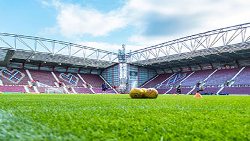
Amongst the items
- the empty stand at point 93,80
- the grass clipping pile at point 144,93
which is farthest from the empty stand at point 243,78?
the grass clipping pile at point 144,93

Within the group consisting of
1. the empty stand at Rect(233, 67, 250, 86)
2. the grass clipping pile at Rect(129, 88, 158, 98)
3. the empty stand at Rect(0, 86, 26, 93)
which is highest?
the empty stand at Rect(233, 67, 250, 86)

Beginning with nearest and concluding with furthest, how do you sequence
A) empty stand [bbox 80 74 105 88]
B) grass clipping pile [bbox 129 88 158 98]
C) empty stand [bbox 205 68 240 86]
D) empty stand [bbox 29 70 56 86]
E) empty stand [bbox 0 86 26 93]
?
grass clipping pile [bbox 129 88 158 98] < empty stand [bbox 0 86 26 93] < empty stand [bbox 205 68 240 86] < empty stand [bbox 29 70 56 86] < empty stand [bbox 80 74 105 88]

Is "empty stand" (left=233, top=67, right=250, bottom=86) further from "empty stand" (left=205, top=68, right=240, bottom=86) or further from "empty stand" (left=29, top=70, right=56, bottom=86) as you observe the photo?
"empty stand" (left=29, top=70, right=56, bottom=86)

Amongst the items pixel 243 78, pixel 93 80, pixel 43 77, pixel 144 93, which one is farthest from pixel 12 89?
pixel 243 78

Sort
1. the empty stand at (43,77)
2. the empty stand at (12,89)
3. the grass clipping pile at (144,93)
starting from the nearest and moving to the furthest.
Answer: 1. the grass clipping pile at (144,93)
2. the empty stand at (12,89)
3. the empty stand at (43,77)

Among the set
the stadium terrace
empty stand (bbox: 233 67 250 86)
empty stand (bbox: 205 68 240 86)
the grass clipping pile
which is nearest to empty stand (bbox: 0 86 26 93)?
the stadium terrace

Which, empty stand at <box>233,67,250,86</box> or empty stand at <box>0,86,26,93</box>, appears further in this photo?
empty stand at <box>0,86,26,93</box>

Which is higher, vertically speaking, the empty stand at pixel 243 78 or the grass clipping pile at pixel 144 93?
the empty stand at pixel 243 78

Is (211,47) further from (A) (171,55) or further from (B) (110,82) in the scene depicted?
(B) (110,82)

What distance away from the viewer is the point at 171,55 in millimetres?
37812

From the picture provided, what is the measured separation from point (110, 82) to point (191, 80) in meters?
15.4

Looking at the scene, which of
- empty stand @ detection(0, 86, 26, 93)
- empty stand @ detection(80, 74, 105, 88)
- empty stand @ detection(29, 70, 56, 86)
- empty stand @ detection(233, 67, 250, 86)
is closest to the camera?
empty stand @ detection(233, 67, 250, 86)

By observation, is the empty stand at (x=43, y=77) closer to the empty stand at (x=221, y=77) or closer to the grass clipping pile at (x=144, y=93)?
the empty stand at (x=221, y=77)

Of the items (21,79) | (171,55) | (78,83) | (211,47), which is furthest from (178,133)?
(78,83)
